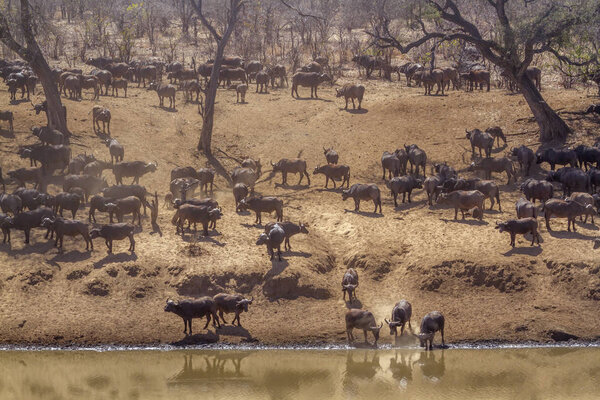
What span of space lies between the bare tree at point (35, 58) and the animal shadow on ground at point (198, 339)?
12164 mm

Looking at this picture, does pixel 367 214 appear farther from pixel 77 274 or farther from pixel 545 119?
pixel 545 119

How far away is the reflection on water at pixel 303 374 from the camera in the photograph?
1428 centimetres

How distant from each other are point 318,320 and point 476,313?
3.43m

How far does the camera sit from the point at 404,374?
1489cm

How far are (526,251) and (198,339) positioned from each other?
7965 millimetres

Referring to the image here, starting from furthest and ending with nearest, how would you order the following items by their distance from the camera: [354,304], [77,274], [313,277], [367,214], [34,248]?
[367,214], [34,248], [313,277], [77,274], [354,304]

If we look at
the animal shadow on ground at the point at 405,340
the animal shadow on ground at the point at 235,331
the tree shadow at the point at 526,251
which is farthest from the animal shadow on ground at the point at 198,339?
the tree shadow at the point at 526,251

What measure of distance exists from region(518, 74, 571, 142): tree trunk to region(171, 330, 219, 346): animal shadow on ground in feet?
50.9

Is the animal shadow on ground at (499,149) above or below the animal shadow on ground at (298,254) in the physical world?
above

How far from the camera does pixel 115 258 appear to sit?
18.3 metres

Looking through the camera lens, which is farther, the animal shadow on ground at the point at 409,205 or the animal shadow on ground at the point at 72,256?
the animal shadow on ground at the point at 409,205

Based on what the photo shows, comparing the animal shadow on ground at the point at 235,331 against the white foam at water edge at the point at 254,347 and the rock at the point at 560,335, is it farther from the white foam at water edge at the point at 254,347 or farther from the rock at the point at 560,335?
the rock at the point at 560,335

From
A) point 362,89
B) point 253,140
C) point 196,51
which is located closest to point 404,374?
point 253,140

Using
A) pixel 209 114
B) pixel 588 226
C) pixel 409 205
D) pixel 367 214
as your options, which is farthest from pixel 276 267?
pixel 209 114
